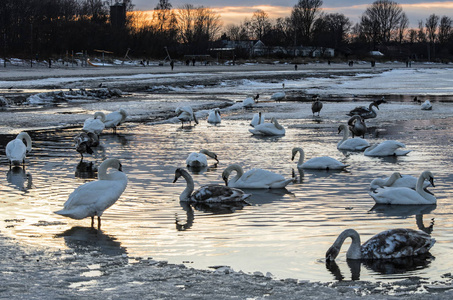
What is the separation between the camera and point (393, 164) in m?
13.1

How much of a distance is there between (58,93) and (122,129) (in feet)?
42.4

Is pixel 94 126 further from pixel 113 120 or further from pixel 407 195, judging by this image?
pixel 407 195

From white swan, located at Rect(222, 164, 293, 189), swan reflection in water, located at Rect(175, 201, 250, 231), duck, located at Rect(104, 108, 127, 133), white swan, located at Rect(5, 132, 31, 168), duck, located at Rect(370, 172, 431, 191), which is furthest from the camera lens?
duck, located at Rect(104, 108, 127, 133)

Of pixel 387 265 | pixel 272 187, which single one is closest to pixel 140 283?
pixel 387 265

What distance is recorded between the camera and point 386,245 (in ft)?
22.3

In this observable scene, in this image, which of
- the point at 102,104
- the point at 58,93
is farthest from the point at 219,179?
the point at 58,93

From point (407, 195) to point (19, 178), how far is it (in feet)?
21.6

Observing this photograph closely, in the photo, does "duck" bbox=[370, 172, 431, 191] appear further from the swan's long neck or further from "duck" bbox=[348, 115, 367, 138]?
"duck" bbox=[348, 115, 367, 138]

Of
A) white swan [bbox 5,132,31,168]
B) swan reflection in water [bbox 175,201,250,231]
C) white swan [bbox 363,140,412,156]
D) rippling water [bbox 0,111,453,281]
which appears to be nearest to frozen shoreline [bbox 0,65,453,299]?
rippling water [bbox 0,111,453,281]

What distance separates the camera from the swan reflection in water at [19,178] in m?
10.8

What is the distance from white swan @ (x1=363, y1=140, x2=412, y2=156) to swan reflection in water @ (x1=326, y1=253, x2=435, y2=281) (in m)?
7.00

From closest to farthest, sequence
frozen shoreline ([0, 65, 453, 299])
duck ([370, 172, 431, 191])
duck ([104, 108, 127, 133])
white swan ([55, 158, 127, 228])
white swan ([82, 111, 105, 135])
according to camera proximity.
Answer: frozen shoreline ([0, 65, 453, 299]) → white swan ([55, 158, 127, 228]) → duck ([370, 172, 431, 191]) → white swan ([82, 111, 105, 135]) → duck ([104, 108, 127, 133])

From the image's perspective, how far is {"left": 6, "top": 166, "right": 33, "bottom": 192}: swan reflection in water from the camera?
10816 millimetres

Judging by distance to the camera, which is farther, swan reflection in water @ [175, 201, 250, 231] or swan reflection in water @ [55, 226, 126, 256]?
swan reflection in water @ [175, 201, 250, 231]
